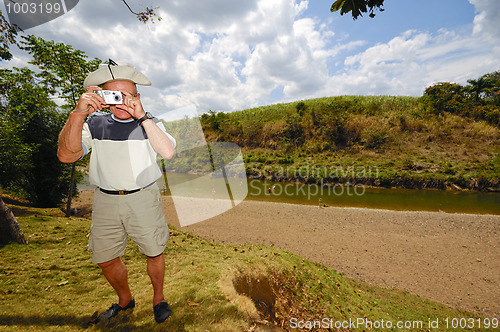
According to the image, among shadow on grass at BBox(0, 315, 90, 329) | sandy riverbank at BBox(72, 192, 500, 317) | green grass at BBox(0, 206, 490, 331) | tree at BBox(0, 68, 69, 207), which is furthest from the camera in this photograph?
sandy riverbank at BBox(72, 192, 500, 317)

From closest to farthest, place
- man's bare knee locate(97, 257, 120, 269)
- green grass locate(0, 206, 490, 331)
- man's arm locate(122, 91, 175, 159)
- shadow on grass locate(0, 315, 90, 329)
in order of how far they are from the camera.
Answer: man's arm locate(122, 91, 175, 159)
man's bare knee locate(97, 257, 120, 269)
shadow on grass locate(0, 315, 90, 329)
green grass locate(0, 206, 490, 331)

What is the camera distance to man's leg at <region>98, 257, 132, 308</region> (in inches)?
92.9

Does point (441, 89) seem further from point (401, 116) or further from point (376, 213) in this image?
point (376, 213)

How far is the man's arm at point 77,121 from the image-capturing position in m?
1.83

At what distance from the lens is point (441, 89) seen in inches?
1661

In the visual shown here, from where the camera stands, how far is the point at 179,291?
3.51 metres

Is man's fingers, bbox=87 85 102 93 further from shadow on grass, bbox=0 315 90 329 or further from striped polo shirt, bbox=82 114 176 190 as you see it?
shadow on grass, bbox=0 315 90 329

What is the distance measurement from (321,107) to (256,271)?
51.8 meters

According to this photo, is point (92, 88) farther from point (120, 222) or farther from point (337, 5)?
point (337, 5)

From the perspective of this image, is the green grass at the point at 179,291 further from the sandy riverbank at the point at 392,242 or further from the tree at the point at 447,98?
the tree at the point at 447,98

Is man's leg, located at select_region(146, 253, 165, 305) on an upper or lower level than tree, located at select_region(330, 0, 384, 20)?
lower

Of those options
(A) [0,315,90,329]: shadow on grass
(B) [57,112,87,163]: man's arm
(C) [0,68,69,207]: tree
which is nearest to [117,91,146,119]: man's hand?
(B) [57,112,87,163]: man's arm

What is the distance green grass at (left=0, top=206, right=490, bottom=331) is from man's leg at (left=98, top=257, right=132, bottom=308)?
0.27m

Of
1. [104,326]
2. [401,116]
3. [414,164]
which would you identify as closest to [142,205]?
[104,326]
